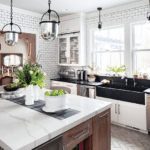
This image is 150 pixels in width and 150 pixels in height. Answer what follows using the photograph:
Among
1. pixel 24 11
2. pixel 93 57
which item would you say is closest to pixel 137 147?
pixel 93 57

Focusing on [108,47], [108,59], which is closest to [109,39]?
[108,47]

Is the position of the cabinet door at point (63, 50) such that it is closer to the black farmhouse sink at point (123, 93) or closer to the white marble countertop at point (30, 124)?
the black farmhouse sink at point (123, 93)

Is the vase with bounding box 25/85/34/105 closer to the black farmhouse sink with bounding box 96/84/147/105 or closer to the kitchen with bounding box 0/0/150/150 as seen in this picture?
the kitchen with bounding box 0/0/150/150

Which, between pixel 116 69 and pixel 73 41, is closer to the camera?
pixel 116 69

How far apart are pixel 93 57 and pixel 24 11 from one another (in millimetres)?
2429

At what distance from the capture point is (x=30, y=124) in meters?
1.33

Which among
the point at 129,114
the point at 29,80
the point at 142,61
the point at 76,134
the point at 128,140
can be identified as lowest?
the point at 128,140

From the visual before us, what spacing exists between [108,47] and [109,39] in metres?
0.23

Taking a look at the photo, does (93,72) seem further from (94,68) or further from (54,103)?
(54,103)

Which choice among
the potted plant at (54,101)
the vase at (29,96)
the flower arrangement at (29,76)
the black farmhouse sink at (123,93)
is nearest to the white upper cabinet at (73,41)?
the black farmhouse sink at (123,93)

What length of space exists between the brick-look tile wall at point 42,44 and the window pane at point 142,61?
2.65 m

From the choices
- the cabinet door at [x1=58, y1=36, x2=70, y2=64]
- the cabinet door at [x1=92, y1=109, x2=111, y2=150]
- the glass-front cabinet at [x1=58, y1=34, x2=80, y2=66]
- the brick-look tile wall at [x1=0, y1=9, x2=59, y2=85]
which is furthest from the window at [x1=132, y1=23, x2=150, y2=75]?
the brick-look tile wall at [x1=0, y1=9, x2=59, y2=85]

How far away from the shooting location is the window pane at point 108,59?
165 inches

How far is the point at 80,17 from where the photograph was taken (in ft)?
14.6
